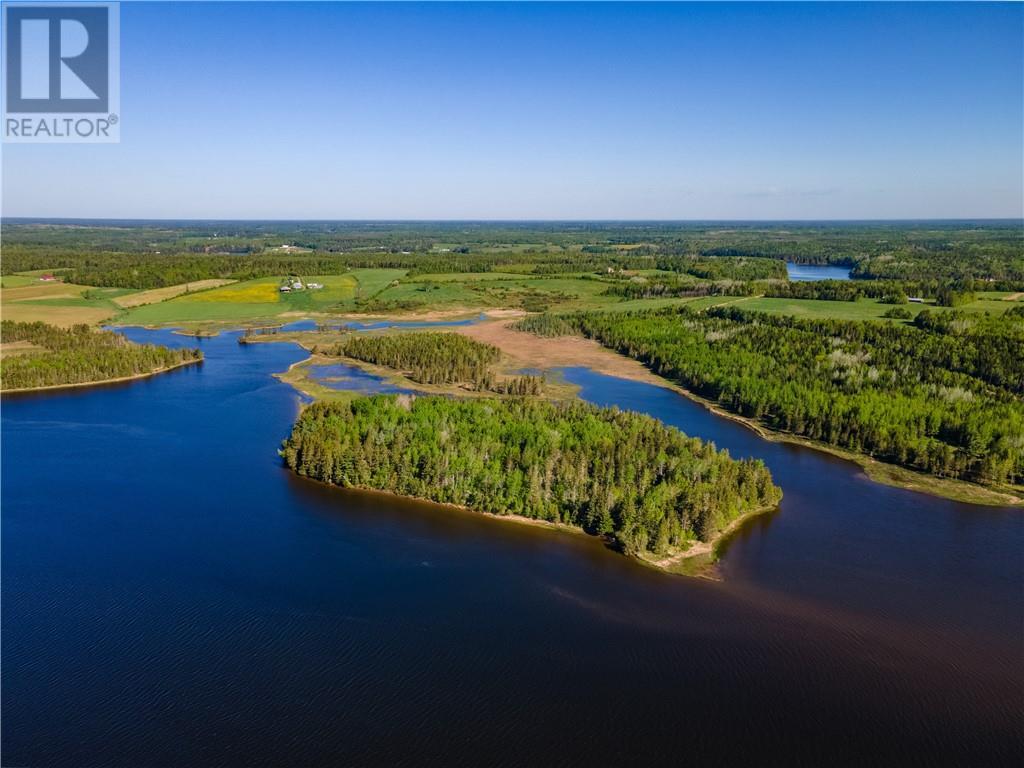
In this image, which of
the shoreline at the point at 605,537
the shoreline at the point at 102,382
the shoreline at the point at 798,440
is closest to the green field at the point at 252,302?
the shoreline at the point at 798,440

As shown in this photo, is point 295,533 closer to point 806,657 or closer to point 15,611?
point 15,611

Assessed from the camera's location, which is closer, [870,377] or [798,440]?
[798,440]

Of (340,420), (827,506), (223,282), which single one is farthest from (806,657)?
(223,282)

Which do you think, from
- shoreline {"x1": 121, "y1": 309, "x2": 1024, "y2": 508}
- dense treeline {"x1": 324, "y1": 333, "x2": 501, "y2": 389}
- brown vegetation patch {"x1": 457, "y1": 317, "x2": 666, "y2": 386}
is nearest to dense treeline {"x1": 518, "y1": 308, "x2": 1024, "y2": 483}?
shoreline {"x1": 121, "y1": 309, "x2": 1024, "y2": 508}

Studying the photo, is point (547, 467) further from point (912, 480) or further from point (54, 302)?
point (54, 302)

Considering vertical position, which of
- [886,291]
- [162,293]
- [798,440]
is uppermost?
[886,291]

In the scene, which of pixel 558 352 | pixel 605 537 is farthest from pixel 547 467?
pixel 558 352
